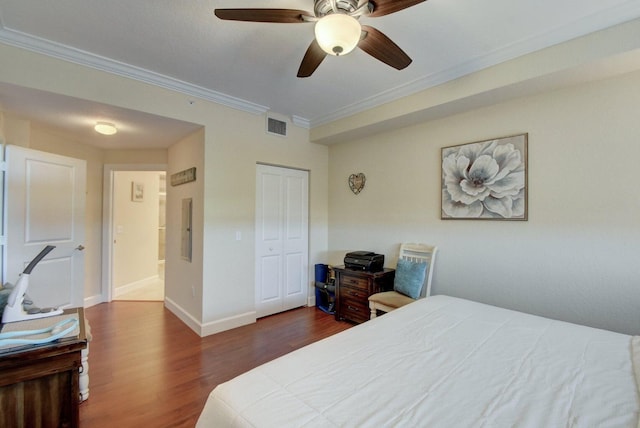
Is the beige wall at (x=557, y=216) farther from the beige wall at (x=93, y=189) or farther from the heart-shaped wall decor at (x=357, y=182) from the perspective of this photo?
the beige wall at (x=93, y=189)

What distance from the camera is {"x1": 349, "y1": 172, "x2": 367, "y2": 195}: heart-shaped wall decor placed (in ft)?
12.7

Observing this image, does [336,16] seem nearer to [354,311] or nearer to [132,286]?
[354,311]

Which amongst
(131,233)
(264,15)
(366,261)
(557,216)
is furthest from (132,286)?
(557,216)

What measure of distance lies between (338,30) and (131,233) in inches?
192

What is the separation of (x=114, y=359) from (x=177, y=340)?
21.7 inches

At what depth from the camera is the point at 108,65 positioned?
2.47 m

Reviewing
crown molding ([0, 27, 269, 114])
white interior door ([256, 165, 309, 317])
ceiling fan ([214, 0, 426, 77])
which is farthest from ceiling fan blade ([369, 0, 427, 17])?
white interior door ([256, 165, 309, 317])

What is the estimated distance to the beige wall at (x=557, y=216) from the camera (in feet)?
6.88

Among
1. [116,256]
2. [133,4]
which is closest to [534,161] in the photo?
[133,4]

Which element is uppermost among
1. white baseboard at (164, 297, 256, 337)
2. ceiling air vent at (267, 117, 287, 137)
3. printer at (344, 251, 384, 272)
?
ceiling air vent at (267, 117, 287, 137)

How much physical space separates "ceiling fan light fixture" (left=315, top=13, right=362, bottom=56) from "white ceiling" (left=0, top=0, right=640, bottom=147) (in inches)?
16.4

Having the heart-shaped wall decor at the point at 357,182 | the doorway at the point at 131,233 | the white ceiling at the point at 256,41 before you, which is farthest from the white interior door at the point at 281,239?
the doorway at the point at 131,233

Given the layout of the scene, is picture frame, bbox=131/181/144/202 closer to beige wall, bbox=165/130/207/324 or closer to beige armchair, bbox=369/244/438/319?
beige wall, bbox=165/130/207/324

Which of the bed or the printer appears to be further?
the printer
